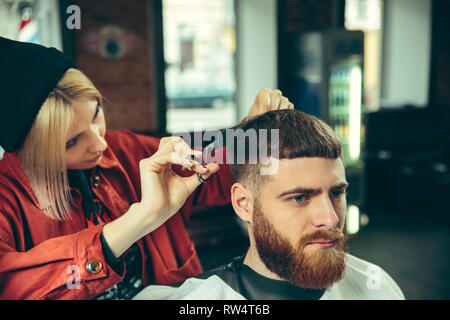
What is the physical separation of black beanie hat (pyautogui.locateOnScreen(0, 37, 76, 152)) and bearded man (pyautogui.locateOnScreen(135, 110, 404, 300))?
0.45 m

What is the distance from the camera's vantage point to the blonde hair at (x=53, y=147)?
2.69 ft

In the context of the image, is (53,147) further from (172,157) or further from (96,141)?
(172,157)

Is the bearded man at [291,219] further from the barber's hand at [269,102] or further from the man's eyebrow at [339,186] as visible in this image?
the barber's hand at [269,102]

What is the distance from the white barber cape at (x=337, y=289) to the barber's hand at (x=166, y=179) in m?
0.25

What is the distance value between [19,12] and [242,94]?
3.31 ft

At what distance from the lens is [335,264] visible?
927mm

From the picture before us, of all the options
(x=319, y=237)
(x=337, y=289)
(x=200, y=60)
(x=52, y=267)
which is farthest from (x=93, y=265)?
(x=200, y=60)

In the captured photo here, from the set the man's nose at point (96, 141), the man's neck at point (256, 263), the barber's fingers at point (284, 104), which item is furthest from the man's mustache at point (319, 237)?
the man's nose at point (96, 141)

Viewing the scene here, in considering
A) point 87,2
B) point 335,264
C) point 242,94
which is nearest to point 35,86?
point 335,264

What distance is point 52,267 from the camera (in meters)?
0.82

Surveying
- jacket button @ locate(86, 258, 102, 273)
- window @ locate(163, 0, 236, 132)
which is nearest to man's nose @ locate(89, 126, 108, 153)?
jacket button @ locate(86, 258, 102, 273)

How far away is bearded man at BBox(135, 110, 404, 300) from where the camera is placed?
2.99 ft

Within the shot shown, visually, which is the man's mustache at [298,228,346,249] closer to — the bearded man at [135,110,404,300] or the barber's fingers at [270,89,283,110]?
the bearded man at [135,110,404,300]

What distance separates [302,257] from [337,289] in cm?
19
